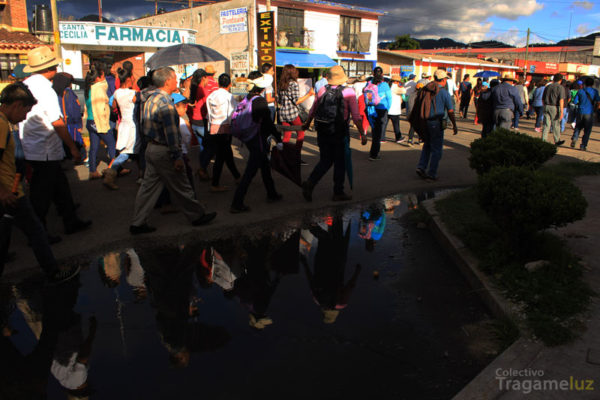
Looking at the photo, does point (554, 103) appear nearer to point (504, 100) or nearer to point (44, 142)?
point (504, 100)

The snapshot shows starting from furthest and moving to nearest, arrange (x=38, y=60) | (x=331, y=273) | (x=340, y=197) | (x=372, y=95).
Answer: (x=372, y=95), (x=340, y=197), (x=38, y=60), (x=331, y=273)

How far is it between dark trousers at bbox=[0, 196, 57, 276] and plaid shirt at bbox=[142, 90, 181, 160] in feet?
4.74

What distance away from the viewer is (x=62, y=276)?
13.3 feet

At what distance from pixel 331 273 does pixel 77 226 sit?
314 centimetres

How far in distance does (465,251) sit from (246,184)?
289 cm

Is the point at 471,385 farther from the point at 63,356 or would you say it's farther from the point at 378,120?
the point at 378,120

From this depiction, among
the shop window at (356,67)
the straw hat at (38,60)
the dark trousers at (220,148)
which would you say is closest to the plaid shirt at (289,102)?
the dark trousers at (220,148)

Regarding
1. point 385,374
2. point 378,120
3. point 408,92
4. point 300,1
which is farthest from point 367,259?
point 300,1

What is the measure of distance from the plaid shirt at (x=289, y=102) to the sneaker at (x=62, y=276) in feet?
15.5

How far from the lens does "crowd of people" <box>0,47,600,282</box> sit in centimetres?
420

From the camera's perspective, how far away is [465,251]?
459cm

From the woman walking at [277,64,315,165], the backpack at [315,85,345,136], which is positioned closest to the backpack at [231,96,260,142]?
the backpack at [315,85,345,136]

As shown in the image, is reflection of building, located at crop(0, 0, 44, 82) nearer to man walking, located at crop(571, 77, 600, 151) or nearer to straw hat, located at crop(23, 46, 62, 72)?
straw hat, located at crop(23, 46, 62, 72)

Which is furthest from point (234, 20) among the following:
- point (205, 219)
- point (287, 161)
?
point (205, 219)
